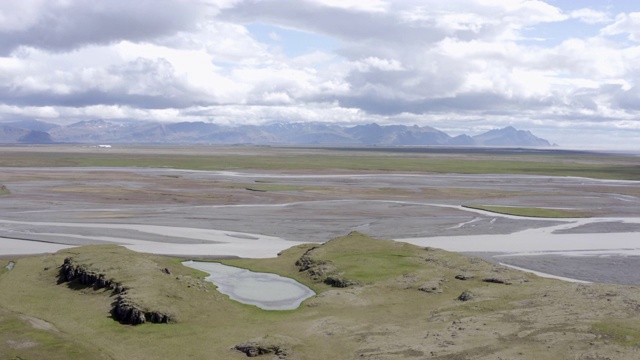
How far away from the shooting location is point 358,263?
172 feet

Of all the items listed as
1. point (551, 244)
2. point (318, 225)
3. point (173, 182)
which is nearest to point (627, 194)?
point (551, 244)

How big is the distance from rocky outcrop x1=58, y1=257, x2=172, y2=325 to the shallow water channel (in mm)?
5688

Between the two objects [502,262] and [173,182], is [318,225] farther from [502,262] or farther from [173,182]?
[173,182]

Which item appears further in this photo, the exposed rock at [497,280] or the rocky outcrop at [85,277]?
the exposed rock at [497,280]

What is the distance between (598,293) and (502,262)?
19982 mm

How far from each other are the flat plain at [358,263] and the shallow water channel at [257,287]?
1455 mm

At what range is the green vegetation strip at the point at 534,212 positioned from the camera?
9391 centimetres

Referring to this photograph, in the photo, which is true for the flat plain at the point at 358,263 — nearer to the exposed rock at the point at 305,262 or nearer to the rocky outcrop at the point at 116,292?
the rocky outcrop at the point at 116,292

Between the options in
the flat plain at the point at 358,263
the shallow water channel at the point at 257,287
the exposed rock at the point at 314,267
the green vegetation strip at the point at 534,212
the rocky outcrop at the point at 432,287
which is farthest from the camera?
the green vegetation strip at the point at 534,212

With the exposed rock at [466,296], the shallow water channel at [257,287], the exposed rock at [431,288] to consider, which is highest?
the exposed rock at [466,296]

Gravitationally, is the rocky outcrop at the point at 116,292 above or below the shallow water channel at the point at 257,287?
above

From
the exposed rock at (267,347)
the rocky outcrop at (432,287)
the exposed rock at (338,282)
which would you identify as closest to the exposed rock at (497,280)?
the rocky outcrop at (432,287)

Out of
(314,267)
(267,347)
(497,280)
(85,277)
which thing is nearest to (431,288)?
(497,280)

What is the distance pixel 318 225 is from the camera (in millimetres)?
81938
